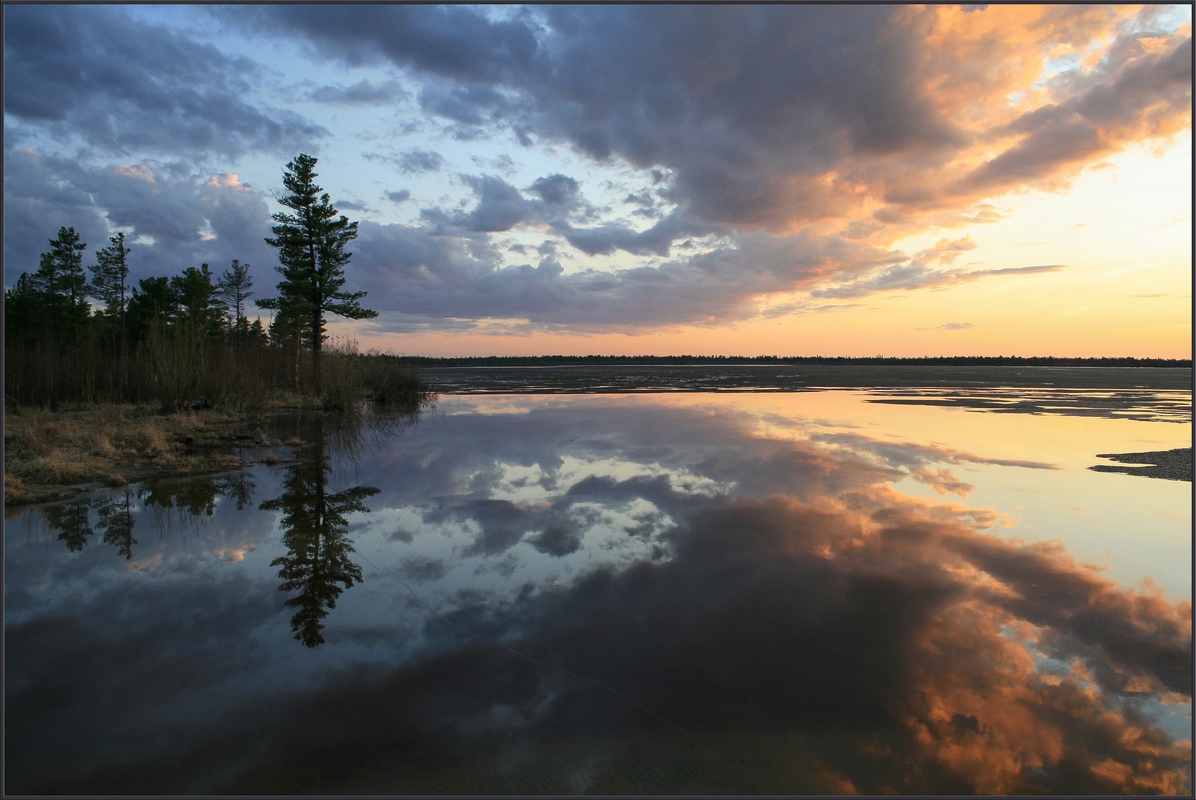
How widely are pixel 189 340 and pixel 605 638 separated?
942 inches

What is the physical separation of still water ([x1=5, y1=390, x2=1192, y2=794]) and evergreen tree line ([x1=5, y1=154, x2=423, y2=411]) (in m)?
14.5

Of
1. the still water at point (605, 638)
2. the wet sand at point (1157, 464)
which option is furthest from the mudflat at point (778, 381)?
the still water at point (605, 638)

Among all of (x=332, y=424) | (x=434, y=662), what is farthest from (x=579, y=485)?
(x=332, y=424)

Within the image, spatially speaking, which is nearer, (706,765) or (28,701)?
(706,765)

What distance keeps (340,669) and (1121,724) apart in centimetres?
583

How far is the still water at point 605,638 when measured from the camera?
3.43 m

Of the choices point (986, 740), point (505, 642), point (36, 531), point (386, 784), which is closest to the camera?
point (386, 784)

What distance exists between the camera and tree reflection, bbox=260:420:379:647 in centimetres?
552

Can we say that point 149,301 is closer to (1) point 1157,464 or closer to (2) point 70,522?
(2) point 70,522

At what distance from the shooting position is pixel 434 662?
4559 millimetres

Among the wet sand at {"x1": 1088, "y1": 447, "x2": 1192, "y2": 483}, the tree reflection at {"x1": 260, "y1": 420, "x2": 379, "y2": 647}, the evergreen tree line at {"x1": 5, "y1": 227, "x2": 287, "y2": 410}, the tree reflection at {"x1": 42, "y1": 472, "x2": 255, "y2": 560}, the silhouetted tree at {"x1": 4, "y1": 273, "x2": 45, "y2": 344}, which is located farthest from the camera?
the silhouetted tree at {"x1": 4, "y1": 273, "x2": 45, "y2": 344}

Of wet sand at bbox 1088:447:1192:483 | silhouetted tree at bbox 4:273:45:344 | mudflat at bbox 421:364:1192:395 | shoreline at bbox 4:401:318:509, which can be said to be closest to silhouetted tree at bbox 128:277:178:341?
silhouetted tree at bbox 4:273:45:344

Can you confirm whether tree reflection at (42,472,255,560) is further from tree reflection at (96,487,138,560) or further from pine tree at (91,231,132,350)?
pine tree at (91,231,132,350)

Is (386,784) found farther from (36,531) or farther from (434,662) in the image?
(36,531)
